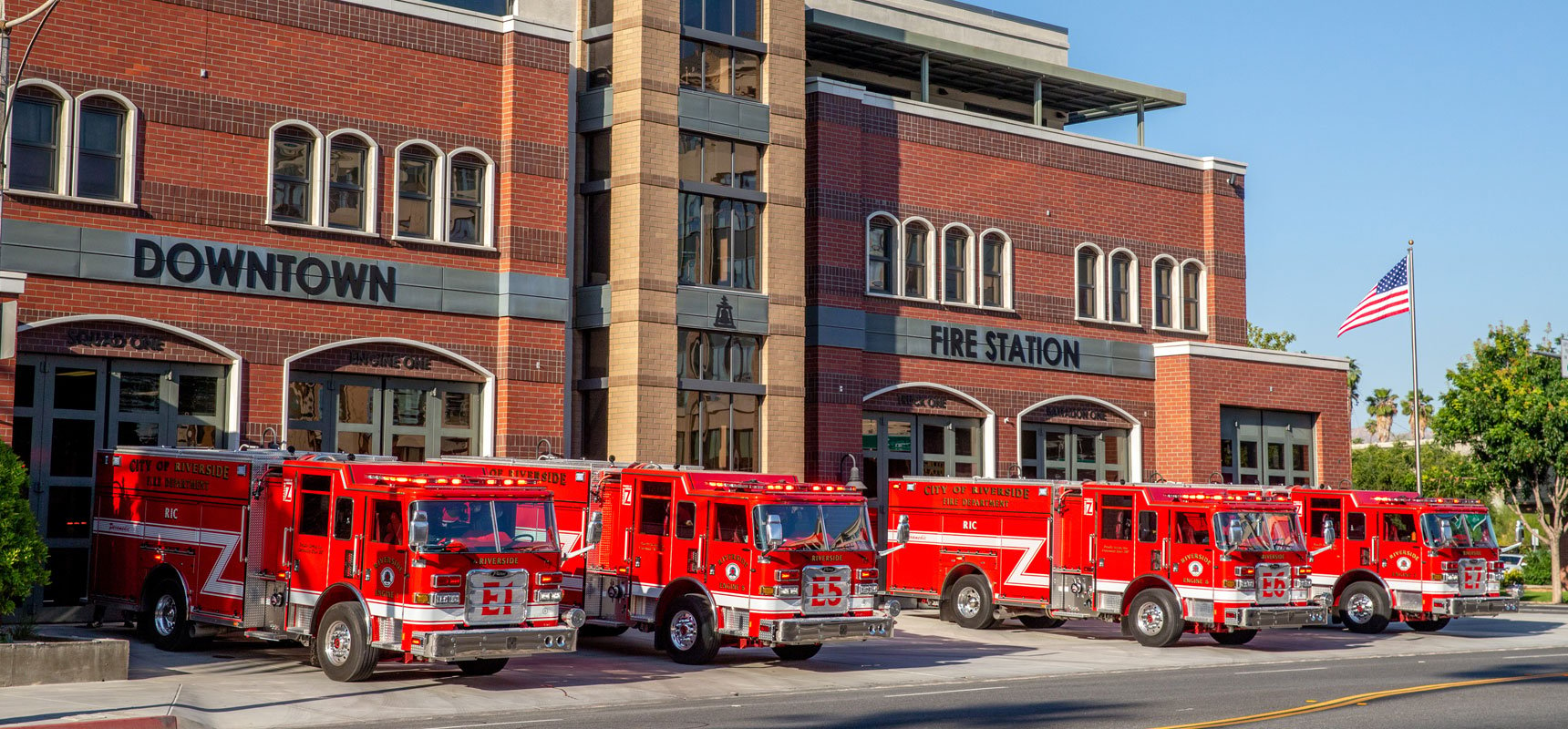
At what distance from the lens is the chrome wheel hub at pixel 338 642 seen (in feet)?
60.4

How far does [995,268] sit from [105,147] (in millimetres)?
18780

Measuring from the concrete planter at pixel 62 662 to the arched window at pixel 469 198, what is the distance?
11662mm

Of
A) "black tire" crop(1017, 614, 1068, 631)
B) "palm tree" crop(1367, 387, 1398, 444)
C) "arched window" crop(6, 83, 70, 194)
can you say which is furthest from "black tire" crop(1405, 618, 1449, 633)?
"palm tree" crop(1367, 387, 1398, 444)

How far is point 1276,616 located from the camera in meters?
24.3

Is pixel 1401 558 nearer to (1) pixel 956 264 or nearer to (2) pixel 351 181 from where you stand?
(1) pixel 956 264

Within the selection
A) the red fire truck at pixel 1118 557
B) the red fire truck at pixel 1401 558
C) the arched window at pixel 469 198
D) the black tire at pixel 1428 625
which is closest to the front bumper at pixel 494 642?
the red fire truck at pixel 1118 557

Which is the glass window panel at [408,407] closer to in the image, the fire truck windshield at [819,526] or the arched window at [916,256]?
the fire truck windshield at [819,526]

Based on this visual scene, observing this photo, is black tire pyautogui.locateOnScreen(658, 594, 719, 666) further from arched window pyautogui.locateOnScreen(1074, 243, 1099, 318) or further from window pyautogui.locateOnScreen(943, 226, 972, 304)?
arched window pyautogui.locateOnScreen(1074, 243, 1099, 318)

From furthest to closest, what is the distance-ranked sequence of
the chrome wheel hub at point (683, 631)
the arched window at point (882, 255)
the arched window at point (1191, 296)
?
the arched window at point (1191, 296) < the arched window at point (882, 255) < the chrome wheel hub at point (683, 631)

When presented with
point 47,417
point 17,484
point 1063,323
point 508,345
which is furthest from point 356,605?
point 1063,323

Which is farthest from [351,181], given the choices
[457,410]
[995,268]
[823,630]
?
[995,268]

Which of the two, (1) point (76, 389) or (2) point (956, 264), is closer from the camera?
(1) point (76, 389)

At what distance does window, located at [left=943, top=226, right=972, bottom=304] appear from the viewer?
3516 centimetres

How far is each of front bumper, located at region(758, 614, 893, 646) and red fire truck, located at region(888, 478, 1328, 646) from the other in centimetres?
579
